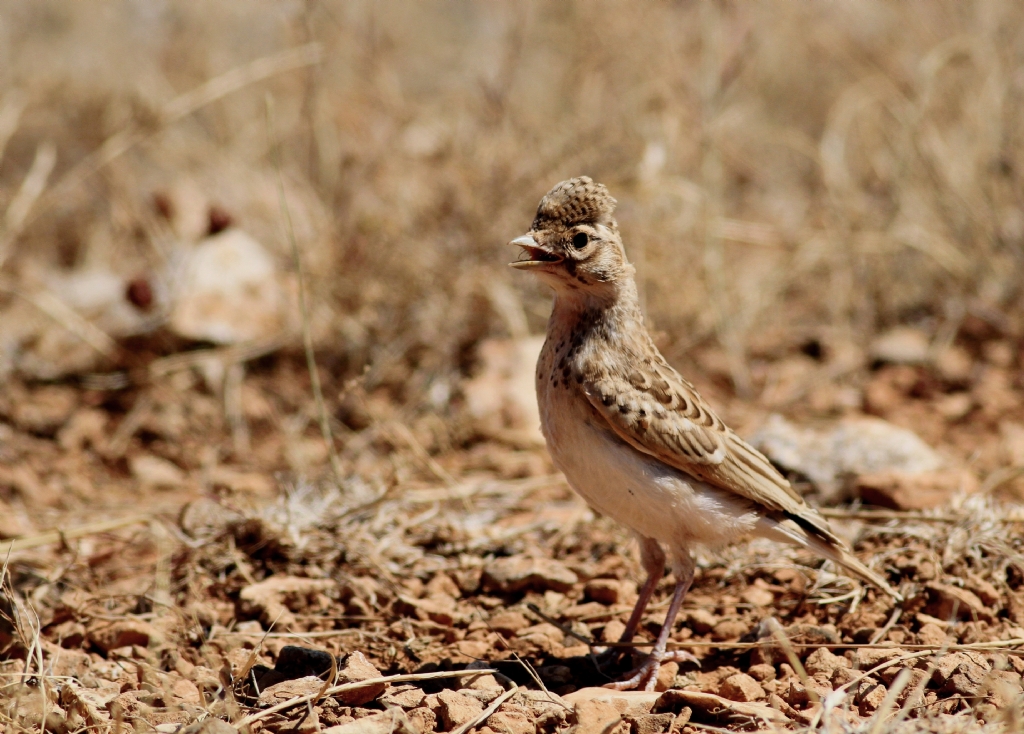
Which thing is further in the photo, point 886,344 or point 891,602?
point 886,344

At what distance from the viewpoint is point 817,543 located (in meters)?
3.74

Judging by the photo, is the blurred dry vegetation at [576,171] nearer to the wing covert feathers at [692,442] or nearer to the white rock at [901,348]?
the white rock at [901,348]

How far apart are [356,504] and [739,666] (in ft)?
5.67

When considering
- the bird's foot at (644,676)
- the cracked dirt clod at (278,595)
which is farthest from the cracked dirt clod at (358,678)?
the bird's foot at (644,676)

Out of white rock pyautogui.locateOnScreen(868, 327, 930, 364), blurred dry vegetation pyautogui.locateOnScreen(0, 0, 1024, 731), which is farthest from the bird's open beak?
white rock pyautogui.locateOnScreen(868, 327, 930, 364)

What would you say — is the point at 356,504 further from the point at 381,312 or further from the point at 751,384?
the point at 751,384

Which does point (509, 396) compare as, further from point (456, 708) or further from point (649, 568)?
point (456, 708)

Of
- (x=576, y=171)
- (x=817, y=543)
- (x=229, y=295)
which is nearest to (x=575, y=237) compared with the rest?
(x=817, y=543)

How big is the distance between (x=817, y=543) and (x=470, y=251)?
3208 millimetres

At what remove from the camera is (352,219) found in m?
6.52

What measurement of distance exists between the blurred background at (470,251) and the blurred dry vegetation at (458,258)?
0.07 ft

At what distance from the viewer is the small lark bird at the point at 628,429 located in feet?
11.6

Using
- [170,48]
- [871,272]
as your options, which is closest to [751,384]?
[871,272]

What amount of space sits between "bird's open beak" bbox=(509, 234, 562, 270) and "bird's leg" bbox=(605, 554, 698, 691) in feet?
3.70
